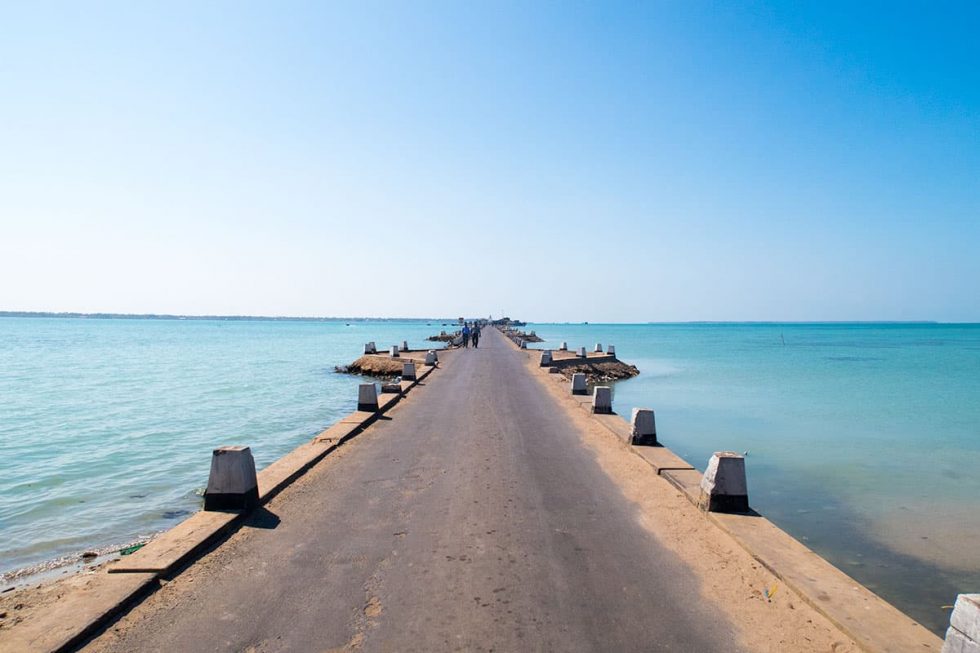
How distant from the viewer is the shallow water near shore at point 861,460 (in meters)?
8.31

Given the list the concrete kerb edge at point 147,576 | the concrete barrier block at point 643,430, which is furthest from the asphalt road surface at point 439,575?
the concrete barrier block at point 643,430

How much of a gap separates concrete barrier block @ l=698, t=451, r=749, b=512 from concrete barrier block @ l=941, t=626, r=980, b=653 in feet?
11.6

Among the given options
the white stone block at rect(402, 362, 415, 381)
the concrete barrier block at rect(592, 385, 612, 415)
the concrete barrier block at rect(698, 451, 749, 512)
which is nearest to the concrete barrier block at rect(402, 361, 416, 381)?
the white stone block at rect(402, 362, 415, 381)

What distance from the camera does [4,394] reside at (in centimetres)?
2673

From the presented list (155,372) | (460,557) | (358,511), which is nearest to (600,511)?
(460,557)

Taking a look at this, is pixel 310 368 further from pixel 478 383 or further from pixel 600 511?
pixel 600 511

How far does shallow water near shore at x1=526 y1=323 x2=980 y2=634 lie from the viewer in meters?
8.31

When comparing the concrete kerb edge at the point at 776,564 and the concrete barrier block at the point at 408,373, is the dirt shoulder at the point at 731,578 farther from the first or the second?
the concrete barrier block at the point at 408,373

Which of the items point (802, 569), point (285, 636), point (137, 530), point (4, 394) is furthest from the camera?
point (4, 394)

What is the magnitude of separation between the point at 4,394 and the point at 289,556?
29546mm

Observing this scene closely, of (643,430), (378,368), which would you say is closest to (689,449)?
(643,430)

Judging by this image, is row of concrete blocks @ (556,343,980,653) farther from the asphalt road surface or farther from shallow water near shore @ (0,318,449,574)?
shallow water near shore @ (0,318,449,574)

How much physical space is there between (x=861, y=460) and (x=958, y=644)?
46.6ft

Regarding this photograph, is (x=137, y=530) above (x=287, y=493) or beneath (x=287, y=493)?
beneath
